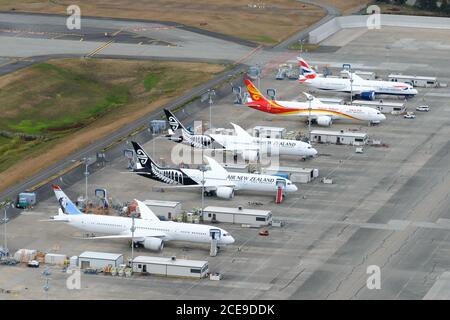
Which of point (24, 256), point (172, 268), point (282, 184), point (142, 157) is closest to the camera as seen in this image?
point (172, 268)

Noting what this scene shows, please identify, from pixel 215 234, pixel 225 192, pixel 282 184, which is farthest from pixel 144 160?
pixel 215 234

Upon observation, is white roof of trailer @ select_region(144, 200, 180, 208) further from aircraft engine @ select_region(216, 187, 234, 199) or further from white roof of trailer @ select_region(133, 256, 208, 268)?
white roof of trailer @ select_region(133, 256, 208, 268)

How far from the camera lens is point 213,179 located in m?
181

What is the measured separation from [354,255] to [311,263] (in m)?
5.81

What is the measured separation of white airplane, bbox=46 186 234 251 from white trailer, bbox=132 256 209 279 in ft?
22.7

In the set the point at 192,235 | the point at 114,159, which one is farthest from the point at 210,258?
the point at 114,159

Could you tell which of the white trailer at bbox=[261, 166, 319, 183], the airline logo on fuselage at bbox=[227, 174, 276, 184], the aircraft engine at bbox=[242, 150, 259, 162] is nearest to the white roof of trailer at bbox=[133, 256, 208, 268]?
the airline logo on fuselage at bbox=[227, 174, 276, 184]

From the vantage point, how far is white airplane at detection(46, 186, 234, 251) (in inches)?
6166

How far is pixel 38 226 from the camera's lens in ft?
542

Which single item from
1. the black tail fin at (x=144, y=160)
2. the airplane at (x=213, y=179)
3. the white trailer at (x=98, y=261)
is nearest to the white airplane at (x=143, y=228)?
the white trailer at (x=98, y=261)

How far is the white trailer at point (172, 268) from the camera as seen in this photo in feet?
486

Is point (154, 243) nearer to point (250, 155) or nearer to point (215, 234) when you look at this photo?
point (215, 234)

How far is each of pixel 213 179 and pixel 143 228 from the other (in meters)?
24.4
